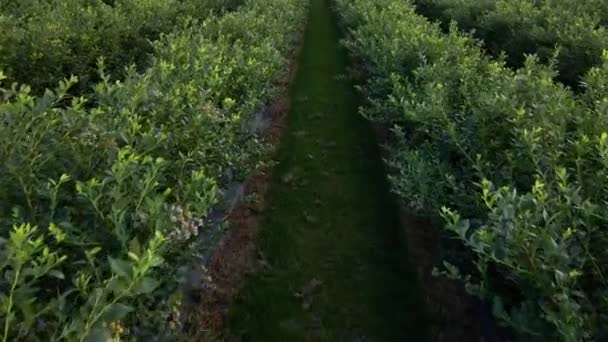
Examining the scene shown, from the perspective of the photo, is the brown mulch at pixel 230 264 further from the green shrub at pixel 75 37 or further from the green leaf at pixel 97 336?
the green shrub at pixel 75 37

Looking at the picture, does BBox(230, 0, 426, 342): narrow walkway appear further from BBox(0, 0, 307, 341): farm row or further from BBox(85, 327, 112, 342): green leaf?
BBox(85, 327, 112, 342): green leaf

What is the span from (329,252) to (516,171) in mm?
2810

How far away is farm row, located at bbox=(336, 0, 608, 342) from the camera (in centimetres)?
298

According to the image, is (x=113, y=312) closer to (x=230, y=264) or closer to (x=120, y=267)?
(x=120, y=267)

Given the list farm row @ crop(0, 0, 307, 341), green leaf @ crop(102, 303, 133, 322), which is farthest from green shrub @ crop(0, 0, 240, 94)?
green leaf @ crop(102, 303, 133, 322)

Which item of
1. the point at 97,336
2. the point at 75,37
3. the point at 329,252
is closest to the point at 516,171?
the point at 329,252

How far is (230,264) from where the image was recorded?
6016mm

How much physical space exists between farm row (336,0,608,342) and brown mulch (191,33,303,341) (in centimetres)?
212

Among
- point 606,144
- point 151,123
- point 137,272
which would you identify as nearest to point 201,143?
point 151,123

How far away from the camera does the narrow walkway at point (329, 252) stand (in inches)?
208

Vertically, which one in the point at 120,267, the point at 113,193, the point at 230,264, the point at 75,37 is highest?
the point at 120,267

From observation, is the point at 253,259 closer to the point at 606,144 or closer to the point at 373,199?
the point at 373,199

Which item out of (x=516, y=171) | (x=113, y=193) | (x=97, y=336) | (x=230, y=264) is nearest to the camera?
(x=97, y=336)

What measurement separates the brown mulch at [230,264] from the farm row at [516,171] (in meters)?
2.12
